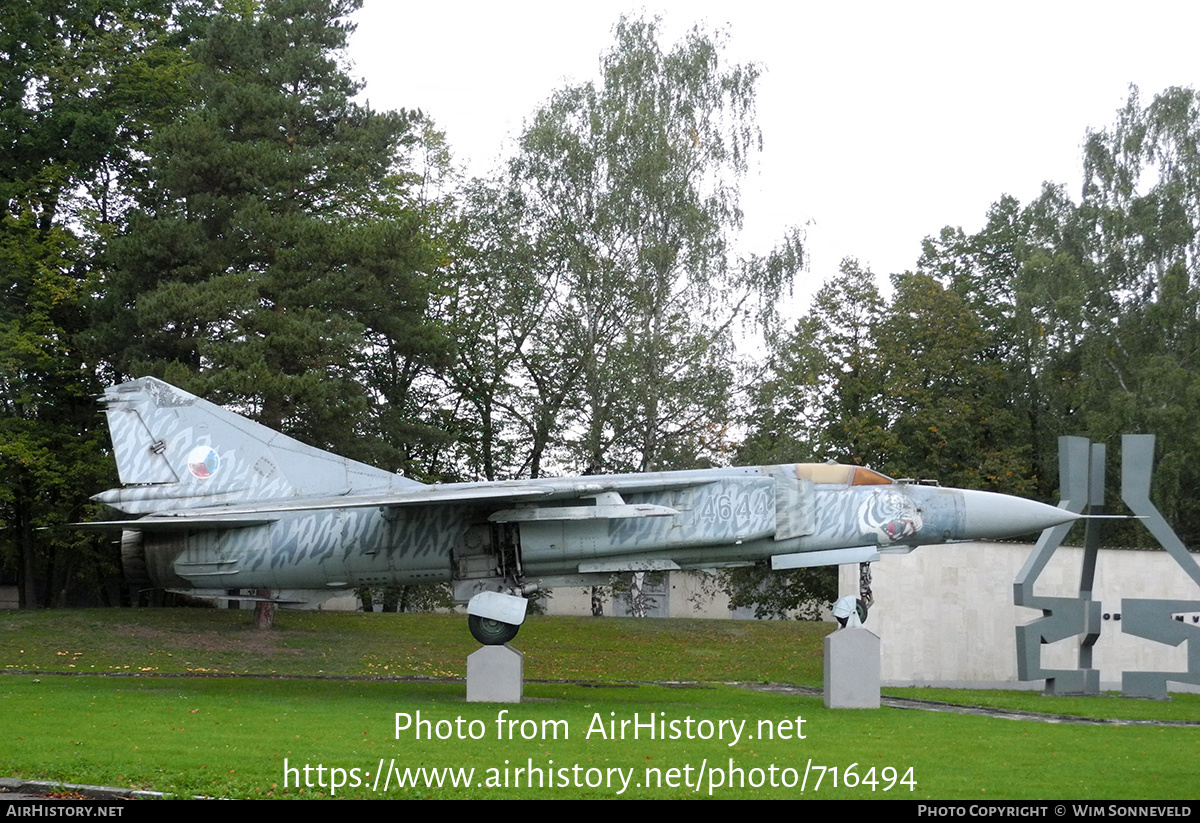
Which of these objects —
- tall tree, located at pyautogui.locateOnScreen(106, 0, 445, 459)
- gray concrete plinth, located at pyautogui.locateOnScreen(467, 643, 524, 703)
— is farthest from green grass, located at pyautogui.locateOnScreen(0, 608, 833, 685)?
gray concrete plinth, located at pyautogui.locateOnScreen(467, 643, 524, 703)

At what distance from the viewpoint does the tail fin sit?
17188mm

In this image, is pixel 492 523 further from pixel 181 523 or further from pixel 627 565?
pixel 181 523

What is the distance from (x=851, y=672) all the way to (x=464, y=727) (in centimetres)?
576

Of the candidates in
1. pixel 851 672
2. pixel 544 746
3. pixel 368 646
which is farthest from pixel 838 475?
pixel 368 646

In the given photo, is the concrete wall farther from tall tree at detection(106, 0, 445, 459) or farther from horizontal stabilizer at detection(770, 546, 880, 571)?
tall tree at detection(106, 0, 445, 459)

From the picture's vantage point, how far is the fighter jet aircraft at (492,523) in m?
16.5

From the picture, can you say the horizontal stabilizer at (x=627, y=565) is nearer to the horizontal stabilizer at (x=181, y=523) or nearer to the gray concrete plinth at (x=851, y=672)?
the gray concrete plinth at (x=851, y=672)

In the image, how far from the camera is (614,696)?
1852 centimetres

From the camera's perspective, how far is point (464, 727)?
13555 mm

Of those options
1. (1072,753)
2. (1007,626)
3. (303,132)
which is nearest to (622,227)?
(303,132)

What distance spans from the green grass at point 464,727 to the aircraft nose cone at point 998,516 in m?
2.52

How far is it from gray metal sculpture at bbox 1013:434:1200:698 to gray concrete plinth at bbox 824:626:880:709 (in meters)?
4.19
